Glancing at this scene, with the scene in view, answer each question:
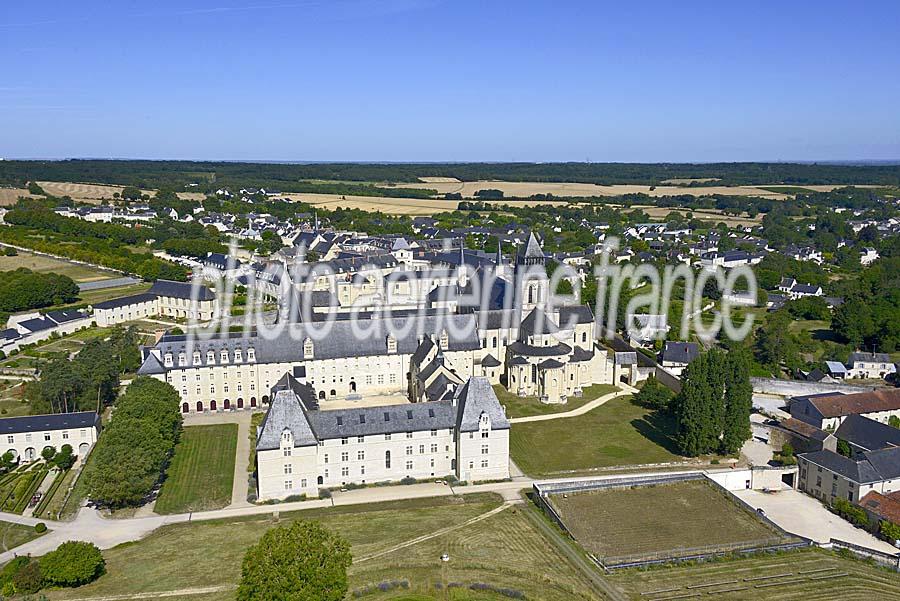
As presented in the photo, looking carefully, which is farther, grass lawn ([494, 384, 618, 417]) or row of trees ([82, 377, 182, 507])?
grass lawn ([494, 384, 618, 417])

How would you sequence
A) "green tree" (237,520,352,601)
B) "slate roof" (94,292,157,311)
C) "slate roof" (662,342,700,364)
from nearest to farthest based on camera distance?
"green tree" (237,520,352,601) → "slate roof" (662,342,700,364) → "slate roof" (94,292,157,311)

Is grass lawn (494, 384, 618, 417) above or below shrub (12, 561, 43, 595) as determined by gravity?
below

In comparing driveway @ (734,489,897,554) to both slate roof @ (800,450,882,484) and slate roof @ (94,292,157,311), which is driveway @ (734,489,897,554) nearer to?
slate roof @ (800,450,882,484)

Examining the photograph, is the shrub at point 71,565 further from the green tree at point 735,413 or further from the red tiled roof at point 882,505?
the red tiled roof at point 882,505

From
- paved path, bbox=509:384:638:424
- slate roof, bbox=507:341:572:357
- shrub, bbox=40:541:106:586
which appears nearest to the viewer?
shrub, bbox=40:541:106:586

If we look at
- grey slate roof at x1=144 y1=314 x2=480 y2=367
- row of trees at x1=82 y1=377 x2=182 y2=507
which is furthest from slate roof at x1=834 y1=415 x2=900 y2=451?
row of trees at x1=82 y1=377 x2=182 y2=507

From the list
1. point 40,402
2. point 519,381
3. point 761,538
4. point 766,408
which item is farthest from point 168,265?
point 761,538

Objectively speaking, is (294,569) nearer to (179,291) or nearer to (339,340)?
(339,340)

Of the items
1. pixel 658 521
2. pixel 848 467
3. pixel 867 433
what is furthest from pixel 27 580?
pixel 867 433
